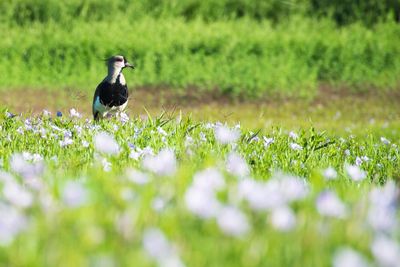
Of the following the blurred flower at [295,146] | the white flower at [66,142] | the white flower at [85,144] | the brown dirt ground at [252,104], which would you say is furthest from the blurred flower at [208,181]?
the brown dirt ground at [252,104]

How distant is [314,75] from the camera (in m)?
21.8

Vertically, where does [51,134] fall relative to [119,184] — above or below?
above

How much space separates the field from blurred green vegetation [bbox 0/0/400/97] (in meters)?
0.06

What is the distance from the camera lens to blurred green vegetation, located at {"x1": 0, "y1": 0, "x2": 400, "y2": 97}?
2102 cm

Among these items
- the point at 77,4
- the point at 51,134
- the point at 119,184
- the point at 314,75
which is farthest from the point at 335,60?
the point at 119,184

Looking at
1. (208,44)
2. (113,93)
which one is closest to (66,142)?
(113,93)

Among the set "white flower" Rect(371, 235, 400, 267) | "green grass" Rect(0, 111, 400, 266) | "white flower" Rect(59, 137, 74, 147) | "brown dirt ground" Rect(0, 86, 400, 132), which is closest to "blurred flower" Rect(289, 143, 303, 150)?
"white flower" Rect(59, 137, 74, 147)

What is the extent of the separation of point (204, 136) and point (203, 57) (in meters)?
15.7

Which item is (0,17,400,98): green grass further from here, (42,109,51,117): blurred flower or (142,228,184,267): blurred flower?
(142,228,184,267): blurred flower

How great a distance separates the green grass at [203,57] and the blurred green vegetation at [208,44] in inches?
1.3

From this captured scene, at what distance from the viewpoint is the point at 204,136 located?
649cm

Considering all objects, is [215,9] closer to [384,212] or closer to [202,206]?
[384,212]

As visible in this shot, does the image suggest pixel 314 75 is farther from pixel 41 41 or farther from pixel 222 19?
pixel 41 41

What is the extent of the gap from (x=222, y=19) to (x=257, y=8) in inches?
63.4
